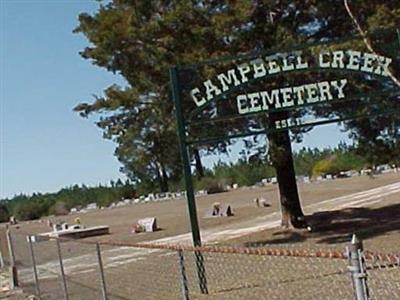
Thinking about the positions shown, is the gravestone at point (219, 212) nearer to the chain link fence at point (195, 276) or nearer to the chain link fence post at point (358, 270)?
the chain link fence at point (195, 276)

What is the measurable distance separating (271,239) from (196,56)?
217 inches

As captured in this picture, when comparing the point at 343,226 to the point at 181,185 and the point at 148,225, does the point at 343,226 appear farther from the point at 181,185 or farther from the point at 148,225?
the point at 181,185

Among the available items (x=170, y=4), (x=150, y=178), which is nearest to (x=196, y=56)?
(x=170, y=4)

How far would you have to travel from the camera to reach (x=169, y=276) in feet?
45.8

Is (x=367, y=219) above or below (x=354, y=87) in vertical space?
below

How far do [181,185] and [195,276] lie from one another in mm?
39520

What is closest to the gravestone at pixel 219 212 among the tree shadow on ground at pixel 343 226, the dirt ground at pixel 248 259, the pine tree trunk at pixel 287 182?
the dirt ground at pixel 248 259

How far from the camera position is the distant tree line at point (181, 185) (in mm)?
52781

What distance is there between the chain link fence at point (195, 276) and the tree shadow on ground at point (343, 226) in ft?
14.3

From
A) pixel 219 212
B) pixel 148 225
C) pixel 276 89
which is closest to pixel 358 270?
pixel 276 89

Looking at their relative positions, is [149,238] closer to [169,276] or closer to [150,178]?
[169,276]

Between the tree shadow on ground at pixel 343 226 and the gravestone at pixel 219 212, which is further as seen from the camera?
the gravestone at pixel 219 212

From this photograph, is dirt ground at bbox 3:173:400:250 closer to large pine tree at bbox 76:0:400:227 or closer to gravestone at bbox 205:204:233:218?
gravestone at bbox 205:204:233:218

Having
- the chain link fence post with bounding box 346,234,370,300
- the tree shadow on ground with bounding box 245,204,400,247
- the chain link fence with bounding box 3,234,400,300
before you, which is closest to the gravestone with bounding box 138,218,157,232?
the tree shadow on ground with bounding box 245,204,400,247
